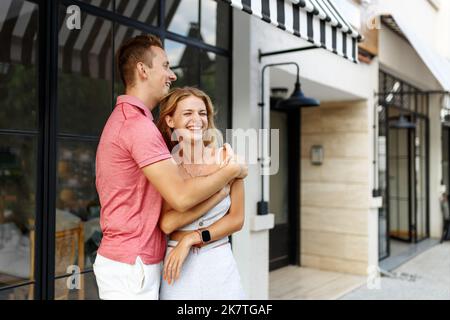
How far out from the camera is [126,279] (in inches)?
57.7

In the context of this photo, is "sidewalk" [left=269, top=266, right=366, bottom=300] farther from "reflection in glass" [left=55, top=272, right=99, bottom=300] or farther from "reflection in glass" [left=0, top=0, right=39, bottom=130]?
"reflection in glass" [left=0, top=0, right=39, bottom=130]

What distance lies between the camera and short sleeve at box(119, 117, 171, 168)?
4.61 feet

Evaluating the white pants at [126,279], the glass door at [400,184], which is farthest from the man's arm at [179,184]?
the glass door at [400,184]

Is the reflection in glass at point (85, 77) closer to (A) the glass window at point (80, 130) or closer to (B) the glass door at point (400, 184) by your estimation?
(A) the glass window at point (80, 130)

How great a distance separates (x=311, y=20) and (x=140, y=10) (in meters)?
1.36

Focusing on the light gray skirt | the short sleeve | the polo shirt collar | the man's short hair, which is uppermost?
the man's short hair

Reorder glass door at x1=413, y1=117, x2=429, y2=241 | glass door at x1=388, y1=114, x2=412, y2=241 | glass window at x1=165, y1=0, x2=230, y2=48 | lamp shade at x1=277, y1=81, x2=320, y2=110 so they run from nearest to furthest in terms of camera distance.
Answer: glass window at x1=165, y1=0, x2=230, y2=48
lamp shade at x1=277, y1=81, x2=320, y2=110
glass door at x1=388, y1=114, x2=412, y2=241
glass door at x1=413, y1=117, x2=429, y2=241

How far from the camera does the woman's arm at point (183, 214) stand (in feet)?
4.94

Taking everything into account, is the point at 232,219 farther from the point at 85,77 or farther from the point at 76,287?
the point at 85,77

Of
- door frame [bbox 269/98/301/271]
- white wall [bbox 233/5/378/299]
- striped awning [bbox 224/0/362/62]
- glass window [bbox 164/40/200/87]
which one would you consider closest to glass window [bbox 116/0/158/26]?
glass window [bbox 164/40/200/87]

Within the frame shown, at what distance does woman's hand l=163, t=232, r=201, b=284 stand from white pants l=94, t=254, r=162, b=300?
4 centimetres

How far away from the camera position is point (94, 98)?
3.16 meters

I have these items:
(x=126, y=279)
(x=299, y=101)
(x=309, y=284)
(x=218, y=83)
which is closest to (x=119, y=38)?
(x=218, y=83)
